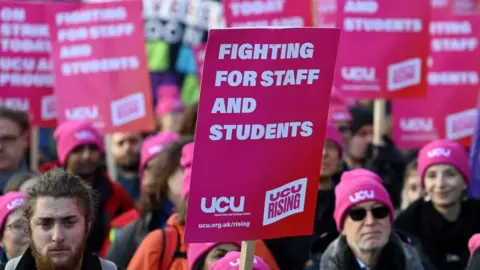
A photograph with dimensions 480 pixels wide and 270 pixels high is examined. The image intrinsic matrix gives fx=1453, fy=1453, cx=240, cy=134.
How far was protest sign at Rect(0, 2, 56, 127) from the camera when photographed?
441 inches

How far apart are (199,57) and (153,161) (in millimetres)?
5079

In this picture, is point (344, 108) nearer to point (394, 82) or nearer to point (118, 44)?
point (394, 82)

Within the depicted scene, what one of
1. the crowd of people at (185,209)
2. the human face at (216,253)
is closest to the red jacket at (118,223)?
the crowd of people at (185,209)

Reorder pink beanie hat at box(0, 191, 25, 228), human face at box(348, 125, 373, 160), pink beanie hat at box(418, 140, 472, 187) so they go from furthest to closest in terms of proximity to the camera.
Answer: human face at box(348, 125, 373, 160) < pink beanie hat at box(418, 140, 472, 187) < pink beanie hat at box(0, 191, 25, 228)

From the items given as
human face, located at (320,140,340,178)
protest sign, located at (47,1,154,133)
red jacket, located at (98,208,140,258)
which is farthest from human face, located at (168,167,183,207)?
protest sign, located at (47,1,154,133)

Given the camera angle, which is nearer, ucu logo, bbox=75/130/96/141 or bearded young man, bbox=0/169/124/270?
bearded young man, bbox=0/169/124/270

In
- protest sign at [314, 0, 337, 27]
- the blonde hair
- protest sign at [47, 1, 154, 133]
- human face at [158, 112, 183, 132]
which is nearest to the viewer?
the blonde hair

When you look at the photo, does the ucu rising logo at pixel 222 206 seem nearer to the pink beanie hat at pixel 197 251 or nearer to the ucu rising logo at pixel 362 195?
the pink beanie hat at pixel 197 251

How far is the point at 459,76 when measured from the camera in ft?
37.4

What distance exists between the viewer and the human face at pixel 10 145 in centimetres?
923

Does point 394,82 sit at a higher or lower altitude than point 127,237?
higher

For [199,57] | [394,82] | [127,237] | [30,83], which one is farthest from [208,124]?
[199,57]

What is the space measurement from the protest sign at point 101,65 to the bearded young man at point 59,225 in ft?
15.5

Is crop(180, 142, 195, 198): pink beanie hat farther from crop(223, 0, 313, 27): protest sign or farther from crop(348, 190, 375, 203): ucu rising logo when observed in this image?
crop(223, 0, 313, 27): protest sign
